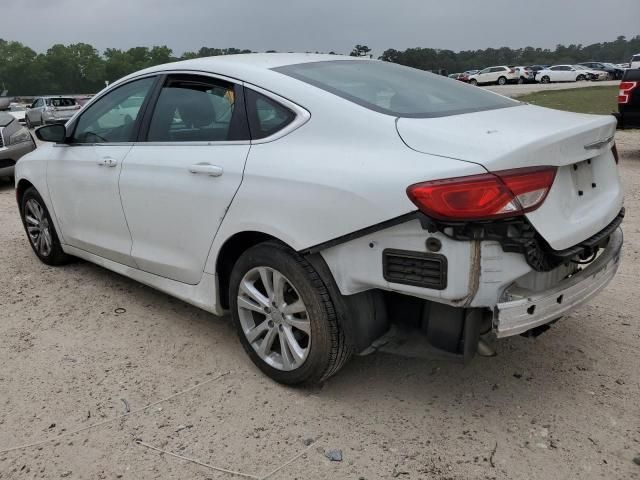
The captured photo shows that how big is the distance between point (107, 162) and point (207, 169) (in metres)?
1.11

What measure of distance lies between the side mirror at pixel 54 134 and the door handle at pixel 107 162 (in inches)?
25.0

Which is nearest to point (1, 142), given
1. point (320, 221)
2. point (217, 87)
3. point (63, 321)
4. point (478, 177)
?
point (63, 321)

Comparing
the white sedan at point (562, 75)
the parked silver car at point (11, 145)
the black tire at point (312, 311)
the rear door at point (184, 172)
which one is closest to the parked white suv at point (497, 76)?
the white sedan at point (562, 75)

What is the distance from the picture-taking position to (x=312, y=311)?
264 centimetres

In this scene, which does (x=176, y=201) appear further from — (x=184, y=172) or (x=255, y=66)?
(x=255, y=66)

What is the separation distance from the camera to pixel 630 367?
304 cm

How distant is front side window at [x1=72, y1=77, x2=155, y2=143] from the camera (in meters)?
3.74

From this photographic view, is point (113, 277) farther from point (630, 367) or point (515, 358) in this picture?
point (630, 367)

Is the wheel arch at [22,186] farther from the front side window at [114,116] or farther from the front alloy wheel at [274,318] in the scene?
Result: the front alloy wheel at [274,318]

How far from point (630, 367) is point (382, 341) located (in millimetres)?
1436

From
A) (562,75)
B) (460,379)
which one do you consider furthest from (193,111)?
(562,75)

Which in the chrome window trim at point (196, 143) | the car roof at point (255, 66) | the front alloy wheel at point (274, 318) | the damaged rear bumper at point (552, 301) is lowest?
the front alloy wheel at point (274, 318)

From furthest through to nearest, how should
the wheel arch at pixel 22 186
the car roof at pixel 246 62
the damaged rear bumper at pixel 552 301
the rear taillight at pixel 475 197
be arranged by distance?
the wheel arch at pixel 22 186, the car roof at pixel 246 62, the damaged rear bumper at pixel 552 301, the rear taillight at pixel 475 197

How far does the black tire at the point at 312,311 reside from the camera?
103 inches
